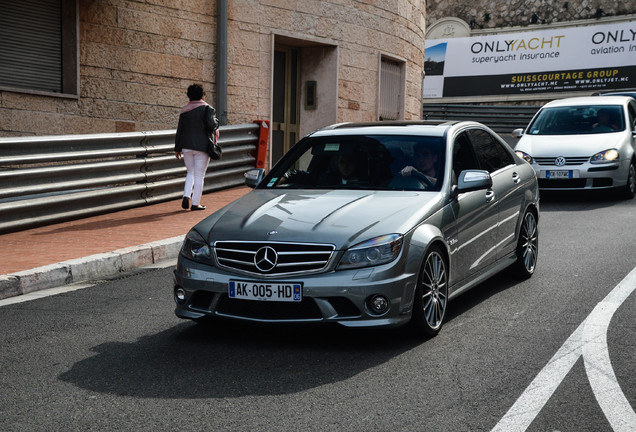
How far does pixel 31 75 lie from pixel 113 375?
9151mm

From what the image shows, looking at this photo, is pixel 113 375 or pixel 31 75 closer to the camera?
pixel 113 375

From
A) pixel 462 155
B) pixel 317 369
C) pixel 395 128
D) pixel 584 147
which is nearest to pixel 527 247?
pixel 462 155

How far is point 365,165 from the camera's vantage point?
6.72m

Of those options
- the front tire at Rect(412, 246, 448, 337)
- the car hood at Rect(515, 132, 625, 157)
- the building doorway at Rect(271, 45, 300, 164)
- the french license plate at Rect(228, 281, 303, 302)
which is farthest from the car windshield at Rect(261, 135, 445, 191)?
the building doorway at Rect(271, 45, 300, 164)

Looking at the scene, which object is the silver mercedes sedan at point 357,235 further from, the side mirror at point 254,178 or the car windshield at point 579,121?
the car windshield at point 579,121

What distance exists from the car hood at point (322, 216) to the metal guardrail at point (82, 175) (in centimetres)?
470

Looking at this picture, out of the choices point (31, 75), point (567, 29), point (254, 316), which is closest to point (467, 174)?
point (254, 316)

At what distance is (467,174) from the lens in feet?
21.2

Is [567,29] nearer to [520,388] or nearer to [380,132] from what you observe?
[380,132]

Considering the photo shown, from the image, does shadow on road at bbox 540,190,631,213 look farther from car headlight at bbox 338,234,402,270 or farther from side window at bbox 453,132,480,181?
car headlight at bbox 338,234,402,270

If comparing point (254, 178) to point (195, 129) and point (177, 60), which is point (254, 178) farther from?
point (177, 60)

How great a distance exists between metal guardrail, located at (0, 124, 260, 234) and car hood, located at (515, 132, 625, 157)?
5.12 metres

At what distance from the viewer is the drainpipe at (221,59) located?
1562cm

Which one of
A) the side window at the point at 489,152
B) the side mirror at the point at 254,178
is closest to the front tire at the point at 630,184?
the side window at the point at 489,152
